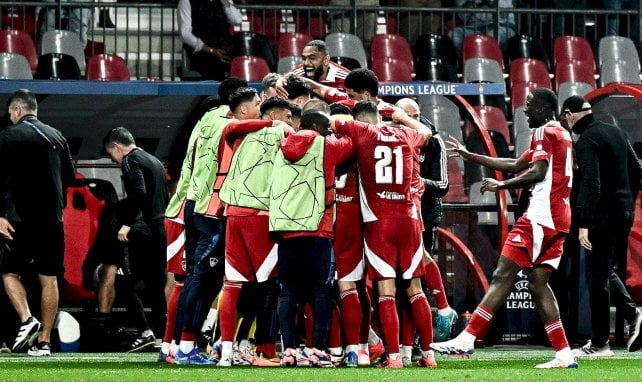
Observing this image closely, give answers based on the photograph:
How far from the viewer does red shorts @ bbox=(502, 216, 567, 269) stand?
983cm

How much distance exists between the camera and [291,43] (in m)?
18.2

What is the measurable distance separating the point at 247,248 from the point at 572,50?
10.3m

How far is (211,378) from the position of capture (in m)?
8.47

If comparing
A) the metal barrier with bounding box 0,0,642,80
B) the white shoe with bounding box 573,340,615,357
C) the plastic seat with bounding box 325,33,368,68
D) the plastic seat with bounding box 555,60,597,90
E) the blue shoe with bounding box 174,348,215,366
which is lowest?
the white shoe with bounding box 573,340,615,357

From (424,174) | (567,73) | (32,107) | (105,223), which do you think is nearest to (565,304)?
(424,174)

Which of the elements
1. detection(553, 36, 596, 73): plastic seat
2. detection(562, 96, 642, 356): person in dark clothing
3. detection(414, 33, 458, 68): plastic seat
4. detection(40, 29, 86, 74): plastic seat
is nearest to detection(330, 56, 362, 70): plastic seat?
detection(414, 33, 458, 68): plastic seat

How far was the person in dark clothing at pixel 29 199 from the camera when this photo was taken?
11.7 meters

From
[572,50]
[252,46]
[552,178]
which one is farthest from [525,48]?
[552,178]

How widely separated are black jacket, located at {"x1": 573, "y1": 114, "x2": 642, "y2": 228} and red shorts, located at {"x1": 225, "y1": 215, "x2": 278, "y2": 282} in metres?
2.96

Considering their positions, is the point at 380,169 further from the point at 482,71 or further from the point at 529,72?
the point at 529,72

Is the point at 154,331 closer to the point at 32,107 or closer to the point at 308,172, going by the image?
the point at 32,107

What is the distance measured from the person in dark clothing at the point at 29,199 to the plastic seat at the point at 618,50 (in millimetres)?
9311

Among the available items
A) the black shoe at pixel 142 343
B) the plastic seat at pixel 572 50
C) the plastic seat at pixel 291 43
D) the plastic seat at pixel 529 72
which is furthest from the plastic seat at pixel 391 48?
the black shoe at pixel 142 343

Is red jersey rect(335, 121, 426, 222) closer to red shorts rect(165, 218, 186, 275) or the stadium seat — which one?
red shorts rect(165, 218, 186, 275)
